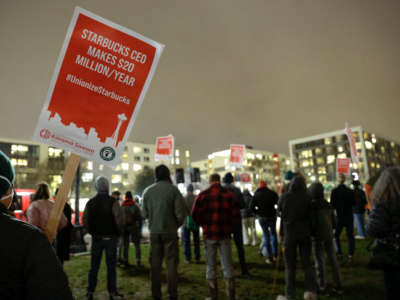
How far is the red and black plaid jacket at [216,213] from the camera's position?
5.68 meters

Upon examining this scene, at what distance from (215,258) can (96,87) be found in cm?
394

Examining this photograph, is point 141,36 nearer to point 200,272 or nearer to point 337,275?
point 337,275

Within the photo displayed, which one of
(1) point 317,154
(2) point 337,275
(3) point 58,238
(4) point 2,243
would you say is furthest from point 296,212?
(1) point 317,154

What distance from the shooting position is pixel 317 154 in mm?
130500

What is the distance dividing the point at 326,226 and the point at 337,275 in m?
0.96

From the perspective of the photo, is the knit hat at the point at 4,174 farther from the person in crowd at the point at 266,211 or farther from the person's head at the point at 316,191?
the person in crowd at the point at 266,211

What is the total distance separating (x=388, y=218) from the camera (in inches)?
123

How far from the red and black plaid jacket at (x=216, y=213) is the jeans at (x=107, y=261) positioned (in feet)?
6.00

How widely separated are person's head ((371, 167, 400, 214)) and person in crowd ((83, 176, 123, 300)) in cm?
478

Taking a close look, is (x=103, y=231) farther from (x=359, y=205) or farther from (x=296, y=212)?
(x=359, y=205)

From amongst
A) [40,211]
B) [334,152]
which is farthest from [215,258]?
[334,152]

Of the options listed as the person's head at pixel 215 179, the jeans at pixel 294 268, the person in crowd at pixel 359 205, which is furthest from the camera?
the person in crowd at pixel 359 205

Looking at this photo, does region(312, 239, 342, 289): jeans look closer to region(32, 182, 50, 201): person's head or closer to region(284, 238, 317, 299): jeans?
region(284, 238, 317, 299): jeans

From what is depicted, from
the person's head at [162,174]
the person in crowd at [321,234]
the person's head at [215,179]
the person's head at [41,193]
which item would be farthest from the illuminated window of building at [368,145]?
the person's head at [41,193]
